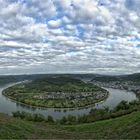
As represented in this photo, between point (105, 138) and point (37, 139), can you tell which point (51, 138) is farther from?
point (105, 138)

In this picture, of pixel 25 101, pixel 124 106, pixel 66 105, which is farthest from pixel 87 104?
pixel 124 106

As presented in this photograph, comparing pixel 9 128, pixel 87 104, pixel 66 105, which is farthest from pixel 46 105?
pixel 9 128

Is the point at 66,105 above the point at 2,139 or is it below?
below

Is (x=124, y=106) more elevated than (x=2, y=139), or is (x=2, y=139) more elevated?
(x=2, y=139)

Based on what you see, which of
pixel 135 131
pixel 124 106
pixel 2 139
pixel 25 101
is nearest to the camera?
pixel 2 139

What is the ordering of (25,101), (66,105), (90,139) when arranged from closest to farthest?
1. (90,139)
2. (66,105)
3. (25,101)

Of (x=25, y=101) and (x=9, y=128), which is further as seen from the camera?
(x=25, y=101)

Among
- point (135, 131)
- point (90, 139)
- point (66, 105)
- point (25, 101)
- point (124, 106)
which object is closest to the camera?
point (135, 131)

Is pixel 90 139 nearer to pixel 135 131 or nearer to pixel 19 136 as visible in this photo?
pixel 135 131

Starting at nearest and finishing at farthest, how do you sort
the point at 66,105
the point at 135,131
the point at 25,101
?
1. the point at 135,131
2. the point at 66,105
3. the point at 25,101
